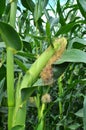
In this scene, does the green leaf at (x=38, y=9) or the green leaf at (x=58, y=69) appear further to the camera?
the green leaf at (x=38, y=9)

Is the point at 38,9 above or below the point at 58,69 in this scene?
above

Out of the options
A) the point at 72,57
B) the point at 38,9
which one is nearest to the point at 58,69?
the point at 72,57

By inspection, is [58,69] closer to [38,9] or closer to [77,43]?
[77,43]

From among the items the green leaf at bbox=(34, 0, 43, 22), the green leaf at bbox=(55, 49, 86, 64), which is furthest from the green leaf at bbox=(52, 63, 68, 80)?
the green leaf at bbox=(34, 0, 43, 22)

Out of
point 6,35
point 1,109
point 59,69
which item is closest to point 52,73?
point 59,69

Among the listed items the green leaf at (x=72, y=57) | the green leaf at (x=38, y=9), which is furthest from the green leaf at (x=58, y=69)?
the green leaf at (x=38, y=9)

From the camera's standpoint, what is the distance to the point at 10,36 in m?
0.67

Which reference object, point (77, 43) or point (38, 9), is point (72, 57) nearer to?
point (77, 43)

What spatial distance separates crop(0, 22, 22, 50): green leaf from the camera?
0.66 meters

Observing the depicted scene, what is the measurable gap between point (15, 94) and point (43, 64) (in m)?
0.10

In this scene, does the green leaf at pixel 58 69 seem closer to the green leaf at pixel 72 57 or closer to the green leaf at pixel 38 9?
the green leaf at pixel 72 57

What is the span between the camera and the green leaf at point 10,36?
660 millimetres

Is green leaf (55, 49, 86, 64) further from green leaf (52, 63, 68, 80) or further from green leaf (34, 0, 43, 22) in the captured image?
green leaf (34, 0, 43, 22)

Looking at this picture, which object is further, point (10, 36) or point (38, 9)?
point (38, 9)
